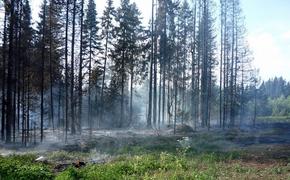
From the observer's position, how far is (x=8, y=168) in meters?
15.3

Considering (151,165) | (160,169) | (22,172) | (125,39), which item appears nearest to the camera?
(22,172)

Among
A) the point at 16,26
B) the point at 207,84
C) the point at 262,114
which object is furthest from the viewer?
the point at 262,114

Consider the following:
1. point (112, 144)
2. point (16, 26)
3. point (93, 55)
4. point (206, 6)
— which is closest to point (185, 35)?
point (206, 6)

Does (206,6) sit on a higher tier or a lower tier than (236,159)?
higher

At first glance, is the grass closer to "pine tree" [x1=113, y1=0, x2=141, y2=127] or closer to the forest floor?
the forest floor

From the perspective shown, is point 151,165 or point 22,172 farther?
point 151,165

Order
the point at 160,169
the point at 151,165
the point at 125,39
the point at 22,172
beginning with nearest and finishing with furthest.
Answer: the point at 22,172
the point at 160,169
the point at 151,165
the point at 125,39

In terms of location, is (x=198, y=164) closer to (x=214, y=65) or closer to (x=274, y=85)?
(x=214, y=65)

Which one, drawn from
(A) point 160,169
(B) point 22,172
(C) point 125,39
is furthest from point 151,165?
(C) point 125,39

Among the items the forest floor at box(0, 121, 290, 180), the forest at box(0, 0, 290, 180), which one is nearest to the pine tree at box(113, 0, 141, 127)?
the forest at box(0, 0, 290, 180)

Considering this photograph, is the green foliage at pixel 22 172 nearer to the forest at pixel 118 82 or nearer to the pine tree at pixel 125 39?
the forest at pixel 118 82

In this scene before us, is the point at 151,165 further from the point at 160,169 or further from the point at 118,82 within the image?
the point at 118,82

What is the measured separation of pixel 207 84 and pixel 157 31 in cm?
1031

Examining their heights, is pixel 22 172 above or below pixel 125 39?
below
